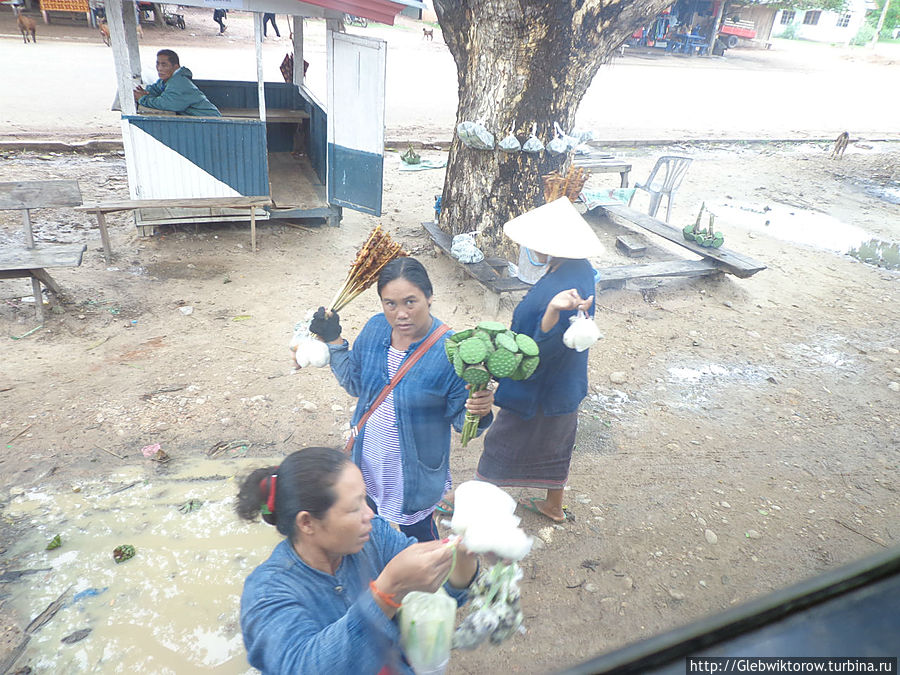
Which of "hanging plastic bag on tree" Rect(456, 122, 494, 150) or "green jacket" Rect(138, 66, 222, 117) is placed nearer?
"hanging plastic bag on tree" Rect(456, 122, 494, 150)

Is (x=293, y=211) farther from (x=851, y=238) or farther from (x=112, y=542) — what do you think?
(x=851, y=238)

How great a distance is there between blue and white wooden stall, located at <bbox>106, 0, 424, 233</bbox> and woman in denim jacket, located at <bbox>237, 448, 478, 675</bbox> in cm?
591

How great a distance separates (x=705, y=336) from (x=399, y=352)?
4.41 metres

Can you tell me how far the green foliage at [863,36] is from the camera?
41.6 meters

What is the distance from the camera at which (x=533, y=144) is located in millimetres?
6227

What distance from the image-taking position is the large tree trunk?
5.74 m

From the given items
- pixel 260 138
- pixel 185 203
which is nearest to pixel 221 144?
pixel 260 138

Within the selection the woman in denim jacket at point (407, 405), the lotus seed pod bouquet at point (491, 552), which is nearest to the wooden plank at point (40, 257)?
the woman in denim jacket at point (407, 405)

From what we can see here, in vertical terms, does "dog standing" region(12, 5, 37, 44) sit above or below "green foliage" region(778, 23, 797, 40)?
below

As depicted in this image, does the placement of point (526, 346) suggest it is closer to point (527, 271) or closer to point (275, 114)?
point (527, 271)

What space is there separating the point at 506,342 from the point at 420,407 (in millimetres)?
440

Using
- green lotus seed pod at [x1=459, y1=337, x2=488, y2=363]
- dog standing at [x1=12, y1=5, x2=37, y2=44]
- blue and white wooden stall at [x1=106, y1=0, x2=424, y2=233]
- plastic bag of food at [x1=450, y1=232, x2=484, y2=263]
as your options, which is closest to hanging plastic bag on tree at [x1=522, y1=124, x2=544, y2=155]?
plastic bag of food at [x1=450, y1=232, x2=484, y2=263]

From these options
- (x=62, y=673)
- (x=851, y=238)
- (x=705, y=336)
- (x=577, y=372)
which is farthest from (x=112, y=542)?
(x=851, y=238)

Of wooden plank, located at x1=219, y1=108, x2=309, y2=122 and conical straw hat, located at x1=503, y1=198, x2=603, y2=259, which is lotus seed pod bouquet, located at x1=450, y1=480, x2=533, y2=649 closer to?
conical straw hat, located at x1=503, y1=198, x2=603, y2=259
